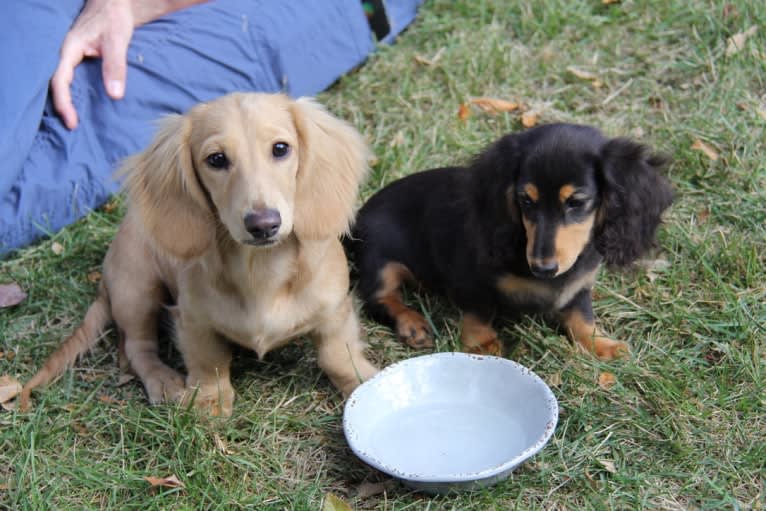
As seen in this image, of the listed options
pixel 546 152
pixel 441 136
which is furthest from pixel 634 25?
pixel 546 152

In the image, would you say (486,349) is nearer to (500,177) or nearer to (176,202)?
(500,177)

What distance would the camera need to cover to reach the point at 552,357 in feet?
9.26

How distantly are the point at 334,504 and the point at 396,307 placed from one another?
953 mm

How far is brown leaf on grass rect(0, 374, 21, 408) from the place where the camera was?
2.80 metres

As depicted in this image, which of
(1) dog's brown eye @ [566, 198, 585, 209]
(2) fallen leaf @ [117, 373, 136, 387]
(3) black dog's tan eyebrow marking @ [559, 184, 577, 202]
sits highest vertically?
(3) black dog's tan eyebrow marking @ [559, 184, 577, 202]

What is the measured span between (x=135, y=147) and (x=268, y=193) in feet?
5.69

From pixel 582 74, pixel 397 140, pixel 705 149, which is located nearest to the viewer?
pixel 705 149

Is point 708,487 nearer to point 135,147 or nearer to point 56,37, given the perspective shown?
point 135,147

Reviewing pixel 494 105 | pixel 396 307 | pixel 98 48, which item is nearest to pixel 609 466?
pixel 396 307

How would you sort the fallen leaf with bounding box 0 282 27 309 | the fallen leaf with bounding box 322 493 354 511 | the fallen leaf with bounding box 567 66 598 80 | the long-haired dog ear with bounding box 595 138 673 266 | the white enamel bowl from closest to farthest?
the fallen leaf with bounding box 322 493 354 511 < the white enamel bowl < the long-haired dog ear with bounding box 595 138 673 266 < the fallen leaf with bounding box 0 282 27 309 < the fallen leaf with bounding box 567 66 598 80

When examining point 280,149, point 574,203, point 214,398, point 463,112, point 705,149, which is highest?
point 280,149

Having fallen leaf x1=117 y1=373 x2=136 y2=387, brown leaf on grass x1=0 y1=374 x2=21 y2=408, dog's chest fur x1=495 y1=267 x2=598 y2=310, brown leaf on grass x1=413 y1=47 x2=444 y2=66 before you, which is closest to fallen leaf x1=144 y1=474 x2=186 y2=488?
fallen leaf x1=117 y1=373 x2=136 y2=387

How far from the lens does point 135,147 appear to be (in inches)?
146

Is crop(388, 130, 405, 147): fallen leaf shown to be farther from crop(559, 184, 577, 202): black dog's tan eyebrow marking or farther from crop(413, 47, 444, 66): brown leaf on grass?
crop(559, 184, 577, 202): black dog's tan eyebrow marking
